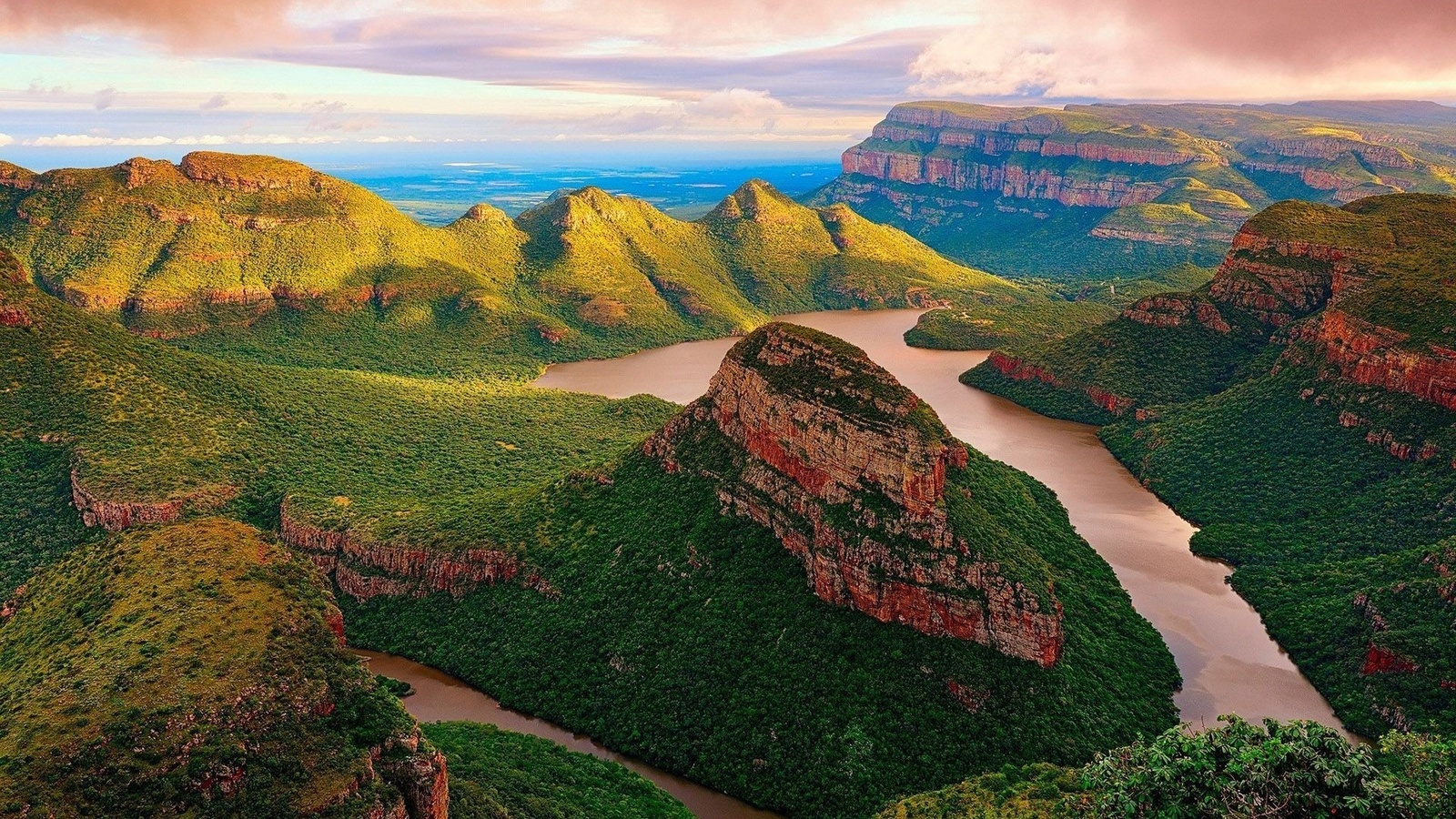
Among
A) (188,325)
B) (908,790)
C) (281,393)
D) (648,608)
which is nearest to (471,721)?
(648,608)

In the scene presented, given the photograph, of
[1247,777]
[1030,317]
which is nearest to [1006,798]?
[1247,777]

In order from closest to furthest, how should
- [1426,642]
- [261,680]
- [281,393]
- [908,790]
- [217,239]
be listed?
[261,680], [908,790], [1426,642], [281,393], [217,239]

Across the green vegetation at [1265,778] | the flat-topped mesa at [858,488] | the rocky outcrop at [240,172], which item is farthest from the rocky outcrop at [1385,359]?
the rocky outcrop at [240,172]

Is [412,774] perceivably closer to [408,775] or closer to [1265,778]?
[408,775]

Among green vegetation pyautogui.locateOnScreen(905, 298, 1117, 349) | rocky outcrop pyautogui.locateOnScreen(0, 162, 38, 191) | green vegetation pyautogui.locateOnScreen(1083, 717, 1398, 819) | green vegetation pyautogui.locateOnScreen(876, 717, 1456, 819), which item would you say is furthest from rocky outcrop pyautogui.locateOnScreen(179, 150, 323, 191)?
green vegetation pyautogui.locateOnScreen(1083, 717, 1398, 819)

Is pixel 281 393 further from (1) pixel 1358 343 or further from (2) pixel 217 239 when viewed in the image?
(1) pixel 1358 343

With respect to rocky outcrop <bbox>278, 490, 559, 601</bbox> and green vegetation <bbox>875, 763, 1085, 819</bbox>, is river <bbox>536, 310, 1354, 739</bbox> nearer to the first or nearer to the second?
green vegetation <bbox>875, 763, 1085, 819</bbox>
